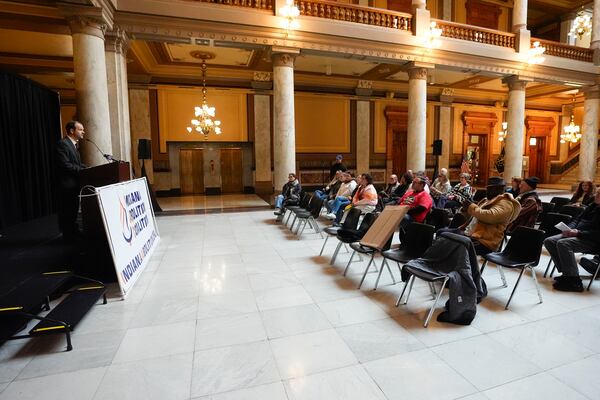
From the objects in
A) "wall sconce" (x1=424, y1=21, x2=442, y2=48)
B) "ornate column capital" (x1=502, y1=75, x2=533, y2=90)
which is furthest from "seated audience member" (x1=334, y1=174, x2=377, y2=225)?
"ornate column capital" (x1=502, y1=75, x2=533, y2=90)

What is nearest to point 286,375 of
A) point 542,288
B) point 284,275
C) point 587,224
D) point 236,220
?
point 284,275

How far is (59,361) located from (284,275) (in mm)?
2340

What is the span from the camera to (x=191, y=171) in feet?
43.9

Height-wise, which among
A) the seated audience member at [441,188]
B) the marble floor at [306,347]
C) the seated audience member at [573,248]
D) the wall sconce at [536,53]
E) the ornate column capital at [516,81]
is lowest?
the marble floor at [306,347]

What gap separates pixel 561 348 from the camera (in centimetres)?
252

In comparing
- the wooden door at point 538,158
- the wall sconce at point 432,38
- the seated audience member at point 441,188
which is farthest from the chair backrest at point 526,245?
the wooden door at point 538,158

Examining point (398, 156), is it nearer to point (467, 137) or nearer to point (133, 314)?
point (467, 137)

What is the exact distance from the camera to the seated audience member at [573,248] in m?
3.65

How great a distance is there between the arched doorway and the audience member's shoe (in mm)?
11993

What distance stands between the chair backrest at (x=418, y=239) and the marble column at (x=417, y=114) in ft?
24.5

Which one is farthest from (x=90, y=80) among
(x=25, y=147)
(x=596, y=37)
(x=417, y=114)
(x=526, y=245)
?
(x=596, y=37)

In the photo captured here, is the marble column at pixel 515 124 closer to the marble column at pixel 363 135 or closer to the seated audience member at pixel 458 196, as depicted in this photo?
the marble column at pixel 363 135

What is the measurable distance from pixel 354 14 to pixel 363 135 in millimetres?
6234

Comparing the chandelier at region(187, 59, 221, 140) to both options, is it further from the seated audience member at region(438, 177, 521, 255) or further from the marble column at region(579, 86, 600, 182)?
the marble column at region(579, 86, 600, 182)
